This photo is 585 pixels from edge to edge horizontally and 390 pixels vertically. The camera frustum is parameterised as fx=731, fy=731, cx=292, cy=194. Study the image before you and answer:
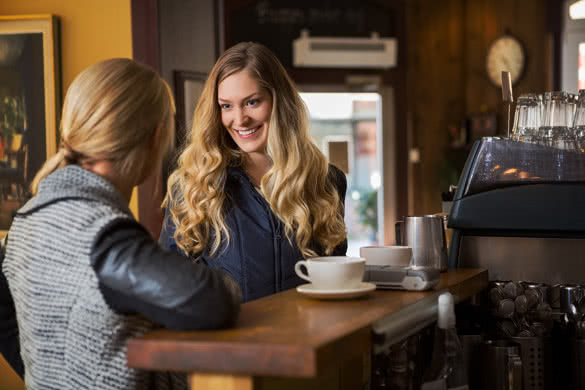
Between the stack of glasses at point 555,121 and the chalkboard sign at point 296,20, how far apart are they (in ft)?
14.9

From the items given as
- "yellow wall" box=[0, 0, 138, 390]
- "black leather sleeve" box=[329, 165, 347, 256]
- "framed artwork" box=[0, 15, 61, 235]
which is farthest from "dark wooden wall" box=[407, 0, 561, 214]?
"black leather sleeve" box=[329, 165, 347, 256]

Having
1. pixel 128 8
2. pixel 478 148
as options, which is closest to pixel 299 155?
pixel 478 148

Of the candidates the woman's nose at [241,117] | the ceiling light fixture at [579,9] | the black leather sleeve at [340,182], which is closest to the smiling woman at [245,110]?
the woman's nose at [241,117]

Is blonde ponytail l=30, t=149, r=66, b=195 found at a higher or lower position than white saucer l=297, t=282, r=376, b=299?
higher

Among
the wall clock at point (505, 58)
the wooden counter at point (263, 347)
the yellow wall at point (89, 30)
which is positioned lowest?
the wooden counter at point (263, 347)

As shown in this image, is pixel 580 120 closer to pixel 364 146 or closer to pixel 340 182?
pixel 340 182

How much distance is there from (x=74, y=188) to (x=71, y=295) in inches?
6.9

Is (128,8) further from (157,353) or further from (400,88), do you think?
(400,88)

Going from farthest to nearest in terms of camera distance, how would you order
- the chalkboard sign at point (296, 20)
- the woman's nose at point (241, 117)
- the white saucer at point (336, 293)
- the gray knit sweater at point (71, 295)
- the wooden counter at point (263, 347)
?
1. the chalkboard sign at point (296, 20)
2. the woman's nose at point (241, 117)
3. the white saucer at point (336, 293)
4. the gray knit sweater at point (71, 295)
5. the wooden counter at point (263, 347)

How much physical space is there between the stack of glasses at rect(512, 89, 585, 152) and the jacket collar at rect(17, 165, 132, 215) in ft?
4.39

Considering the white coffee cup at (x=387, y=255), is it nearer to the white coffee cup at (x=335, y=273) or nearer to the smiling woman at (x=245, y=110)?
the white coffee cup at (x=335, y=273)

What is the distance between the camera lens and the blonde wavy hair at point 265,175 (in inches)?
86.3

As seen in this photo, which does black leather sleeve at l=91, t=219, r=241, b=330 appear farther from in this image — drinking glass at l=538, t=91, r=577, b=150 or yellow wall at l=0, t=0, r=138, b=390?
yellow wall at l=0, t=0, r=138, b=390

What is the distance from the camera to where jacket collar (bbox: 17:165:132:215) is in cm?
121
